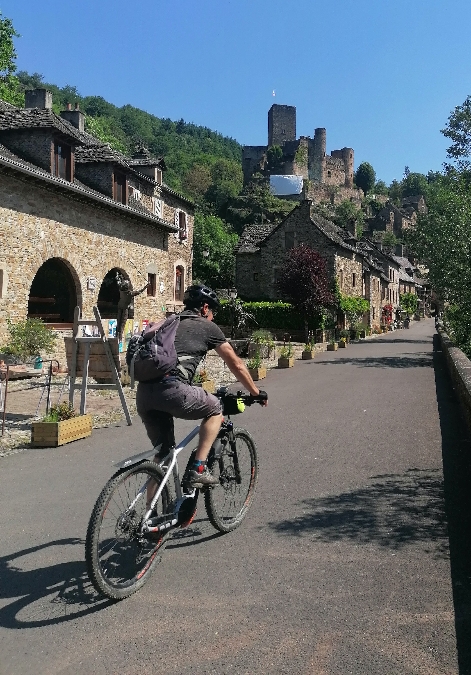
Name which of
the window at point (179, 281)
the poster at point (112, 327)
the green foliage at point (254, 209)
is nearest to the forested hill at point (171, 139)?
the green foliage at point (254, 209)

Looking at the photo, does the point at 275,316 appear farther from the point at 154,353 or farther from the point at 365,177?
the point at 365,177

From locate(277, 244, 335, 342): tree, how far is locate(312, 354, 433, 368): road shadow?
13068 millimetres

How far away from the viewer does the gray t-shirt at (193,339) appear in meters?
4.16

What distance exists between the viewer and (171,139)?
134125 millimetres

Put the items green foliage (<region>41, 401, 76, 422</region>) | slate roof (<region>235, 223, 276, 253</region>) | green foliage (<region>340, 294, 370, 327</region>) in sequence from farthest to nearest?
slate roof (<region>235, 223, 276, 253</region>), green foliage (<region>340, 294, 370, 327</region>), green foliage (<region>41, 401, 76, 422</region>)

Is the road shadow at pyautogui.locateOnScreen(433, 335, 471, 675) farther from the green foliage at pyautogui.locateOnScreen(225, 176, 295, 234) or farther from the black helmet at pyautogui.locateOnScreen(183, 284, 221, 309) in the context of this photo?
the green foliage at pyautogui.locateOnScreen(225, 176, 295, 234)

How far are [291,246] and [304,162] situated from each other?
233 feet

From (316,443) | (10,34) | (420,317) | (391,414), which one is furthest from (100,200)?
(420,317)

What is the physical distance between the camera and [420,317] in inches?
4075

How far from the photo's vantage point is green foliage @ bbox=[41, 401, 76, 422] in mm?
7965

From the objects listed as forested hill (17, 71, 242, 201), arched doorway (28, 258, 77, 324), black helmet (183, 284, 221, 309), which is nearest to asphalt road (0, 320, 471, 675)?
black helmet (183, 284, 221, 309)

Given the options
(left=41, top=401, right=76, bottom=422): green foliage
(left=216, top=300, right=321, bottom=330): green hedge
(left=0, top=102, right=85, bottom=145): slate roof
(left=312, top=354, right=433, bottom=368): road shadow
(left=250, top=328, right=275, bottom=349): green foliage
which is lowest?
(left=41, top=401, right=76, bottom=422): green foliage

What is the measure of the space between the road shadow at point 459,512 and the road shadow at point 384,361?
10025mm

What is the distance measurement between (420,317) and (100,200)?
92.0 meters
